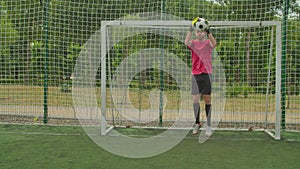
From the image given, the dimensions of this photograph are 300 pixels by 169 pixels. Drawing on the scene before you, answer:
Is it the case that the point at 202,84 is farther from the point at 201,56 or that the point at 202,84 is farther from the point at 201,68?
the point at 201,56

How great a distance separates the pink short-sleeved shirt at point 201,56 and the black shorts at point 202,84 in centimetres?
6

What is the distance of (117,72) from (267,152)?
3.15 m

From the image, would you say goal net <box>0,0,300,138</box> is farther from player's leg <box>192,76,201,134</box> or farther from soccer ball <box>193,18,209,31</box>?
soccer ball <box>193,18,209,31</box>

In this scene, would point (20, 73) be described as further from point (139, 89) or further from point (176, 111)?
point (176, 111)

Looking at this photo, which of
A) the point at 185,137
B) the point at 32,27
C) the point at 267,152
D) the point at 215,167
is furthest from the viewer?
the point at 32,27

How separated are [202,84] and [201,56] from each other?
1.28 feet

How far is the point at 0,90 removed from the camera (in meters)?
7.04

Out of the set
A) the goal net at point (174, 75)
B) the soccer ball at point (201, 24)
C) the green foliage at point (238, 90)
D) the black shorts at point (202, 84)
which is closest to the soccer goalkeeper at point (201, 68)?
the black shorts at point (202, 84)

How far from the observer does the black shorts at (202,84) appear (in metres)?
4.79

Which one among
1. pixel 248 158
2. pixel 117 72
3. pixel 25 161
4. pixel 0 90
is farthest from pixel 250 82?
pixel 0 90

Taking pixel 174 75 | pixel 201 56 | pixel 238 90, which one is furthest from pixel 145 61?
pixel 238 90

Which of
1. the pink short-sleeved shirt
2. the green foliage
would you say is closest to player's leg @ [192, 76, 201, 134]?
the pink short-sleeved shirt

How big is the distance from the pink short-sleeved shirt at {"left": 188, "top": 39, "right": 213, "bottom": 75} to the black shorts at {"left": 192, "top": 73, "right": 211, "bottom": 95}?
Result: 6cm

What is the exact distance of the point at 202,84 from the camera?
4805mm
